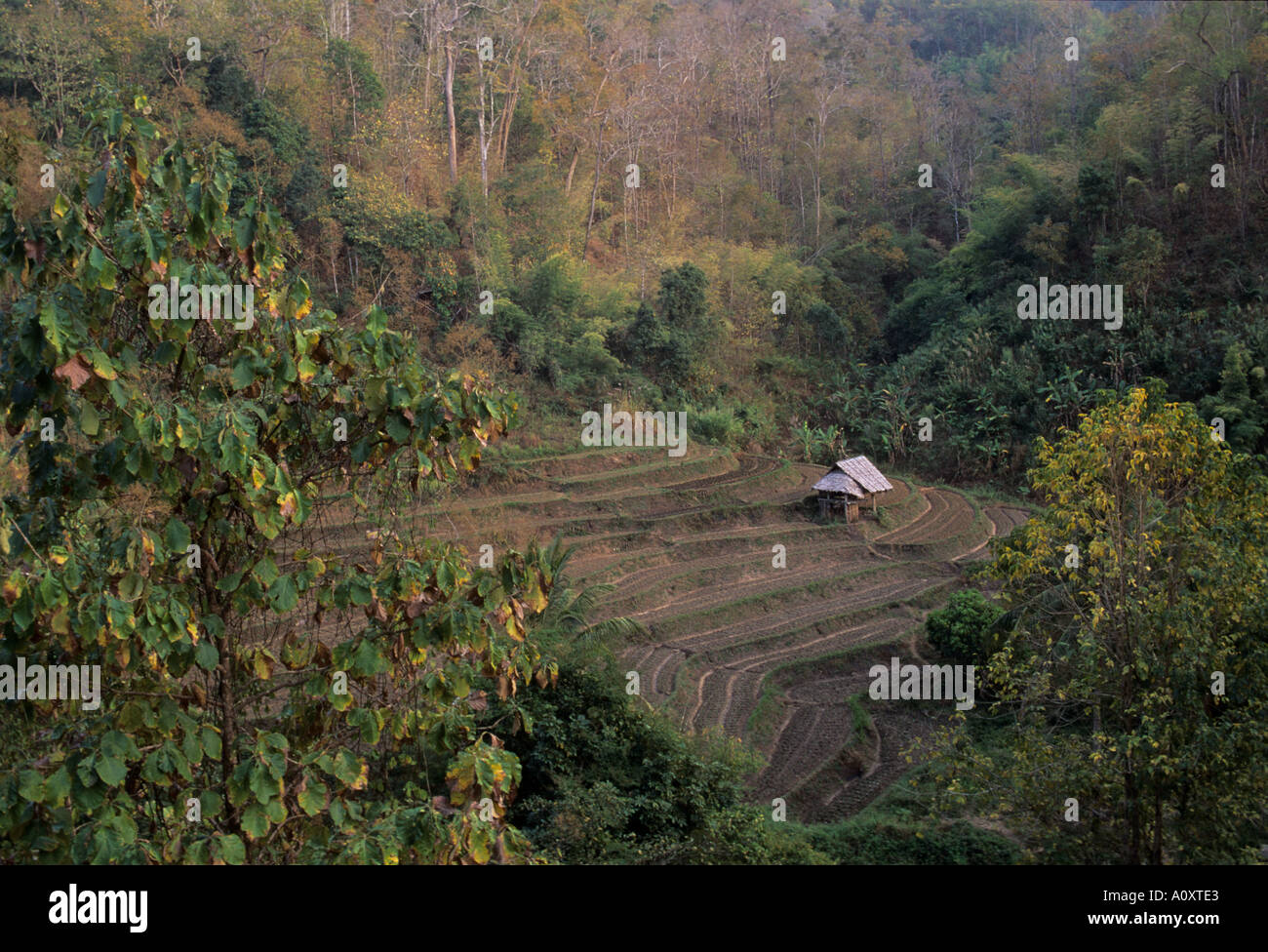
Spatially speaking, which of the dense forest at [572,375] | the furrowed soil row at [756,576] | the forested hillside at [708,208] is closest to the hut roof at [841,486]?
the furrowed soil row at [756,576]

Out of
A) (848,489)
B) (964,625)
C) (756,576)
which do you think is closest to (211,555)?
(964,625)

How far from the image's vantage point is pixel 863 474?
2156cm

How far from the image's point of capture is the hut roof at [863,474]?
69.7 feet

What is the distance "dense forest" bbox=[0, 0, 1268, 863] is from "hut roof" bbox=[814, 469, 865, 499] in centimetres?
363

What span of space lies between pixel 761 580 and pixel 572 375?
31.4 feet

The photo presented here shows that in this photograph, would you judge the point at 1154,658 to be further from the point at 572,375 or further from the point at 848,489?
the point at 572,375

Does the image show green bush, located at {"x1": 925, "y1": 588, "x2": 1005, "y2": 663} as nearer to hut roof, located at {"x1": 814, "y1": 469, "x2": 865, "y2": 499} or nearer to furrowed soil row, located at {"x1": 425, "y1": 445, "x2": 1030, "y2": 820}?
furrowed soil row, located at {"x1": 425, "y1": 445, "x2": 1030, "y2": 820}

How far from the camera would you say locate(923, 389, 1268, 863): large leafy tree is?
680 centimetres

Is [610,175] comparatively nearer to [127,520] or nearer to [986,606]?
[986,606]

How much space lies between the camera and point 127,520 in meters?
3.55

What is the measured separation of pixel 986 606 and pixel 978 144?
31276 mm

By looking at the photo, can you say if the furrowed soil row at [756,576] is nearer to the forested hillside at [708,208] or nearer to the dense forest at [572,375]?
the dense forest at [572,375]

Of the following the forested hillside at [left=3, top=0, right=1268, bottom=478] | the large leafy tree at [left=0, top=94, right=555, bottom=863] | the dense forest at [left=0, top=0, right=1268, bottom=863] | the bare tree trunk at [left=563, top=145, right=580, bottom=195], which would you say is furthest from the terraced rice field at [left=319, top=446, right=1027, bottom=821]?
the bare tree trunk at [left=563, top=145, right=580, bottom=195]

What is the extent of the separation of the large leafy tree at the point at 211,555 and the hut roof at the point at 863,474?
17766 mm
